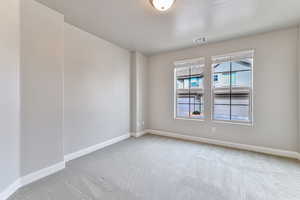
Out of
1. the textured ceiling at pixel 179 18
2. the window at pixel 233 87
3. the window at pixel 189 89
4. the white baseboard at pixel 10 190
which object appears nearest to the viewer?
the white baseboard at pixel 10 190

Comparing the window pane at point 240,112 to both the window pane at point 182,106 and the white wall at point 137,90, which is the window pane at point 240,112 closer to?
the window pane at point 182,106

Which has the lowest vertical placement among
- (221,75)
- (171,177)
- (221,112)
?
(171,177)

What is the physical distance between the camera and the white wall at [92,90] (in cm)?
270

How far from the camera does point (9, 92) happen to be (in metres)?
1.74

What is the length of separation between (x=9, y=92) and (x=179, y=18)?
2774 mm

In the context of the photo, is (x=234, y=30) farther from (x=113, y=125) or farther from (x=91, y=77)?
(x=113, y=125)

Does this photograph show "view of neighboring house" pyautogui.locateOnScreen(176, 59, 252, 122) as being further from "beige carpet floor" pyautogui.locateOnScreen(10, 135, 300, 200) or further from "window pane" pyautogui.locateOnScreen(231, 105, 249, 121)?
"beige carpet floor" pyautogui.locateOnScreen(10, 135, 300, 200)

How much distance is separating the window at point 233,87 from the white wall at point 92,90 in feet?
8.29

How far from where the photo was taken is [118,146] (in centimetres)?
344

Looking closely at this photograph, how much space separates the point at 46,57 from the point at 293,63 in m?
4.55

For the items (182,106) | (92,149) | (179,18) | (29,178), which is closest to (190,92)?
(182,106)

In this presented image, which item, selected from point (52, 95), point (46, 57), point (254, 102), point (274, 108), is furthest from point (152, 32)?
point (274, 108)

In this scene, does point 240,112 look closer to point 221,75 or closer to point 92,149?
Result: point 221,75

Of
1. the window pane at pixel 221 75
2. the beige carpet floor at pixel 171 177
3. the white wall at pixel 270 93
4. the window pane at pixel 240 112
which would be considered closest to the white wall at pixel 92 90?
the beige carpet floor at pixel 171 177
